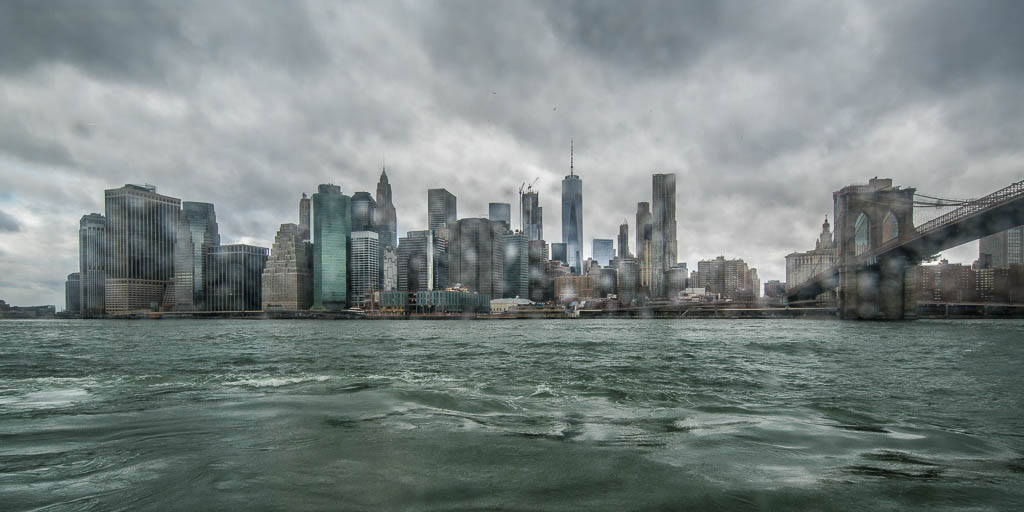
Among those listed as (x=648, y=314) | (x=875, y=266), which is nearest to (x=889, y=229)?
(x=875, y=266)

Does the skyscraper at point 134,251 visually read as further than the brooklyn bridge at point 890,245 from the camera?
Yes

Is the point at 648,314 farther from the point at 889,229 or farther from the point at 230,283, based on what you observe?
the point at 230,283

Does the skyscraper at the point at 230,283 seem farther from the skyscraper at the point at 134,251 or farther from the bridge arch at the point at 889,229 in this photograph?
the bridge arch at the point at 889,229

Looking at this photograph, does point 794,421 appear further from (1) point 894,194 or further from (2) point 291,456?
(1) point 894,194

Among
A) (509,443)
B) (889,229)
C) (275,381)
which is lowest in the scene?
(275,381)

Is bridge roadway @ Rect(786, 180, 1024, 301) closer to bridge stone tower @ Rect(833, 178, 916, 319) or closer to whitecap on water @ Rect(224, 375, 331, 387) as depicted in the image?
bridge stone tower @ Rect(833, 178, 916, 319)

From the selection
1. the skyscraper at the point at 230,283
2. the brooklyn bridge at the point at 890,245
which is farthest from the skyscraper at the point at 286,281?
the brooklyn bridge at the point at 890,245

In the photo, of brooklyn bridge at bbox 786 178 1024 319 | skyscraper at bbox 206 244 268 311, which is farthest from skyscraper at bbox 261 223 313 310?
brooklyn bridge at bbox 786 178 1024 319
